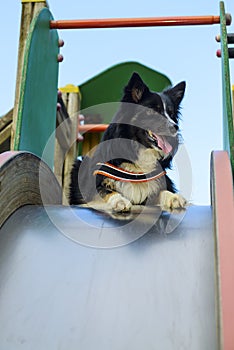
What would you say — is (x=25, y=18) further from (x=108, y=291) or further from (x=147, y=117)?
(x=108, y=291)

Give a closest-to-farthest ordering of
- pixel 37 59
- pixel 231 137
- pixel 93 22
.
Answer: pixel 231 137 → pixel 37 59 → pixel 93 22

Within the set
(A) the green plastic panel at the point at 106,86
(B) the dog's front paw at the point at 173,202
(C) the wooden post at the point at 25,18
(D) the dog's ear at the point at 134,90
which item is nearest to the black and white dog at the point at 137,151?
(D) the dog's ear at the point at 134,90

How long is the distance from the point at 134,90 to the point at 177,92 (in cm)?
25

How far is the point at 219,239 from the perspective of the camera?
3.66ft

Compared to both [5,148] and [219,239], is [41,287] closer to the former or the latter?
[219,239]

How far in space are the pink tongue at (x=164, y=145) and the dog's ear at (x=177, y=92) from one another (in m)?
0.22

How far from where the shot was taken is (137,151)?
2.23 m

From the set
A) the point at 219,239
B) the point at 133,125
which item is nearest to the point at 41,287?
the point at 219,239

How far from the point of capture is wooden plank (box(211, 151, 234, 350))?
958 mm

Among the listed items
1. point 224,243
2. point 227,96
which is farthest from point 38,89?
point 224,243

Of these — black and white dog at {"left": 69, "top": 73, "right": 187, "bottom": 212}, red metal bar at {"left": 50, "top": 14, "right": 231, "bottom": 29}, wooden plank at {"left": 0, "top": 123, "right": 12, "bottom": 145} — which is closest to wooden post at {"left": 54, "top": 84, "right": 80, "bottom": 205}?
wooden plank at {"left": 0, "top": 123, "right": 12, "bottom": 145}

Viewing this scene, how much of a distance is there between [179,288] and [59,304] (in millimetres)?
276

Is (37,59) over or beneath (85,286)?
over

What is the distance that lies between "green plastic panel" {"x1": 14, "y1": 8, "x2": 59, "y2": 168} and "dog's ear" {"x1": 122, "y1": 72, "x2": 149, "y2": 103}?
Answer: 15.4 inches
